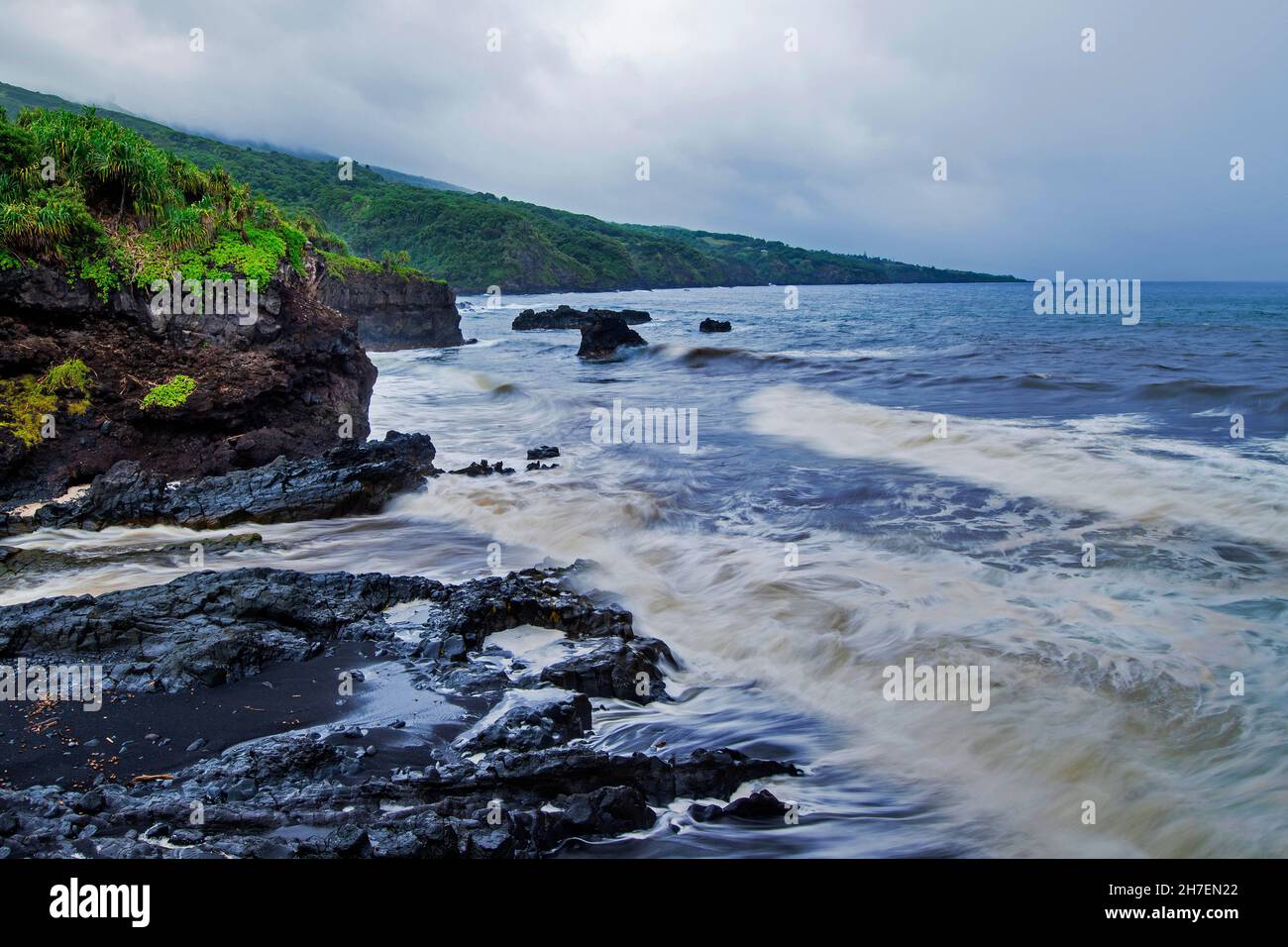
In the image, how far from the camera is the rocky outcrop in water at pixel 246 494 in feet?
38.1

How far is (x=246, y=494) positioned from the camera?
12.5 meters

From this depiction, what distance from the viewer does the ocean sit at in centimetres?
632

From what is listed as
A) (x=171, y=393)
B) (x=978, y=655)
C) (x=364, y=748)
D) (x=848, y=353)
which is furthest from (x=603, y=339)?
(x=364, y=748)

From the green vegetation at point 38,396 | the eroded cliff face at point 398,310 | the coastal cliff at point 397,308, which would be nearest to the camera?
the green vegetation at point 38,396

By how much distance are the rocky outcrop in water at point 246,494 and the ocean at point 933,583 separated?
352 mm

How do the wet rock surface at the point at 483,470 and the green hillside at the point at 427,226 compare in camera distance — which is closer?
the wet rock surface at the point at 483,470

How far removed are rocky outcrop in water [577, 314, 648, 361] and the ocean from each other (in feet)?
62.9

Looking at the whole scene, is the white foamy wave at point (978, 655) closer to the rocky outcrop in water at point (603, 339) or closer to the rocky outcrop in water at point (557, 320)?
the rocky outcrop in water at point (603, 339)

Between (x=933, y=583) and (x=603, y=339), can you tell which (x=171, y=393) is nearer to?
(x=933, y=583)

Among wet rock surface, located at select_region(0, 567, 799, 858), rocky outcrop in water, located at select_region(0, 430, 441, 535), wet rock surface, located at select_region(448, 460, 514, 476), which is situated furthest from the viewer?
wet rock surface, located at select_region(448, 460, 514, 476)

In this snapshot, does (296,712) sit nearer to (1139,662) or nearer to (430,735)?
(430,735)

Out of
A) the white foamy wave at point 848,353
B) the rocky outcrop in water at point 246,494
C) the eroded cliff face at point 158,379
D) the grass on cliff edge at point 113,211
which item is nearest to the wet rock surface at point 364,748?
the rocky outcrop in water at point 246,494

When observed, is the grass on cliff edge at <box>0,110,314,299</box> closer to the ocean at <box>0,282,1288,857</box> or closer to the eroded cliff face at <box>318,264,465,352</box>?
the ocean at <box>0,282,1288,857</box>

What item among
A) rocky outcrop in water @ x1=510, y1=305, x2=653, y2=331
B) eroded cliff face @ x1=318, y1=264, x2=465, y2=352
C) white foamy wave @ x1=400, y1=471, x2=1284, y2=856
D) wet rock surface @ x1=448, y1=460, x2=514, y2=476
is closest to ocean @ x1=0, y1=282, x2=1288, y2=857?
white foamy wave @ x1=400, y1=471, x2=1284, y2=856
